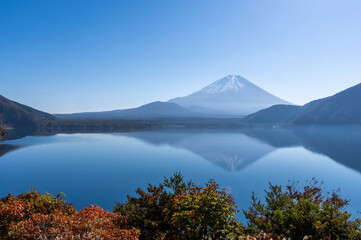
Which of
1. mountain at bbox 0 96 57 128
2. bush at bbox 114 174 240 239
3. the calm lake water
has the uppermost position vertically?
mountain at bbox 0 96 57 128

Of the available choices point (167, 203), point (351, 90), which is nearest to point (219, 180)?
point (167, 203)

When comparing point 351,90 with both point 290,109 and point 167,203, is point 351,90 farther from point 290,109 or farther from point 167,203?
point 167,203

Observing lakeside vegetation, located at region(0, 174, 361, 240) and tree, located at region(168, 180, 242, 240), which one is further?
tree, located at region(168, 180, 242, 240)

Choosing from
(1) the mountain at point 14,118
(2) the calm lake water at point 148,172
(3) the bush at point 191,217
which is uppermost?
(1) the mountain at point 14,118

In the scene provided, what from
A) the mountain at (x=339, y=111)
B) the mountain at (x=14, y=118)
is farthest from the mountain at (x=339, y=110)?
the mountain at (x=14, y=118)

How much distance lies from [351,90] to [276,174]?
122447mm

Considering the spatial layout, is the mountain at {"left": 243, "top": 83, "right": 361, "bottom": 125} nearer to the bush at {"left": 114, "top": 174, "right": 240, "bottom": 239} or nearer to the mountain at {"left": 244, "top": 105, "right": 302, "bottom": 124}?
the mountain at {"left": 244, "top": 105, "right": 302, "bottom": 124}

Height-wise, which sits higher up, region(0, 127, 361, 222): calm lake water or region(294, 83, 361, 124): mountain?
region(294, 83, 361, 124): mountain

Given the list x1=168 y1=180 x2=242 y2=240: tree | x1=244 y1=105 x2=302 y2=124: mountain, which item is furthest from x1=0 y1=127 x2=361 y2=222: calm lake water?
x1=244 y1=105 x2=302 y2=124: mountain

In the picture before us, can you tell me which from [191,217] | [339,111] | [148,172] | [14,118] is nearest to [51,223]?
[191,217]

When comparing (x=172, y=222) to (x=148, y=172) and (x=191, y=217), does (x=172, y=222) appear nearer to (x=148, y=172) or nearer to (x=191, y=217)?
(x=191, y=217)

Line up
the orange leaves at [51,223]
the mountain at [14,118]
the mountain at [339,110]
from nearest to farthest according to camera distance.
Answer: the orange leaves at [51,223] < the mountain at [14,118] < the mountain at [339,110]

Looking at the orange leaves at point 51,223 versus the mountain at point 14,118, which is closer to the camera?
the orange leaves at point 51,223

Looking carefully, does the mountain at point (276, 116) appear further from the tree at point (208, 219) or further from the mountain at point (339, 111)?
the tree at point (208, 219)
